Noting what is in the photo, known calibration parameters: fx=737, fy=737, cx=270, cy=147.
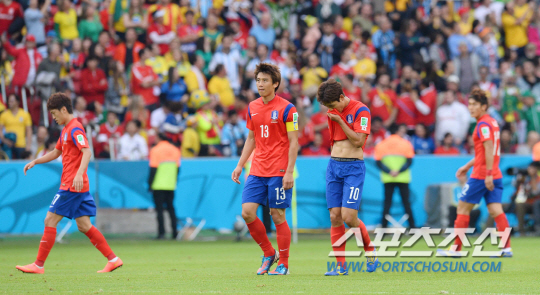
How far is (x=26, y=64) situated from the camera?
1781 cm

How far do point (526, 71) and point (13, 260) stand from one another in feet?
50.2

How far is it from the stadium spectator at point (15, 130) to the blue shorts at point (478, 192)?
10.3m

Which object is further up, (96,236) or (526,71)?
(526,71)

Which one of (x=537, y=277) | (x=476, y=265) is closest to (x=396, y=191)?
(x=476, y=265)

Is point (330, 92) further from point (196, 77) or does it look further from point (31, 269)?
point (196, 77)

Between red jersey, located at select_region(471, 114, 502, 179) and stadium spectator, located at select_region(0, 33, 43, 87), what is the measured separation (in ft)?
37.2

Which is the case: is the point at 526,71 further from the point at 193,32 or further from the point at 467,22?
the point at 193,32

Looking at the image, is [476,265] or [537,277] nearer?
[537,277]

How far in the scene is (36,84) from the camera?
1755cm

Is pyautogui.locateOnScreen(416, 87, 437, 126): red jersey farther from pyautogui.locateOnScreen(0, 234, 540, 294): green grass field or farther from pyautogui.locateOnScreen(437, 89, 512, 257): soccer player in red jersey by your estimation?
pyautogui.locateOnScreen(437, 89, 512, 257): soccer player in red jersey

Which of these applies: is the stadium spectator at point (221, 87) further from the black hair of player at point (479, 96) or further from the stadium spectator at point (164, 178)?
the black hair of player at point (479, 96)

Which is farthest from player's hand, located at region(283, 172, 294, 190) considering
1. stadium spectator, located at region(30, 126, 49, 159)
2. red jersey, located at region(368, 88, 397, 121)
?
red jersey, located at region(368, 88, 397, 121)

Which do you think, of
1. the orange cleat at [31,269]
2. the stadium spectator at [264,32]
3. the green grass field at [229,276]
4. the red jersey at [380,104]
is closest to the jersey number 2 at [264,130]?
the green grass field at [229,276]

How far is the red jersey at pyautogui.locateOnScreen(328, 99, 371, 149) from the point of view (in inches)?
326
